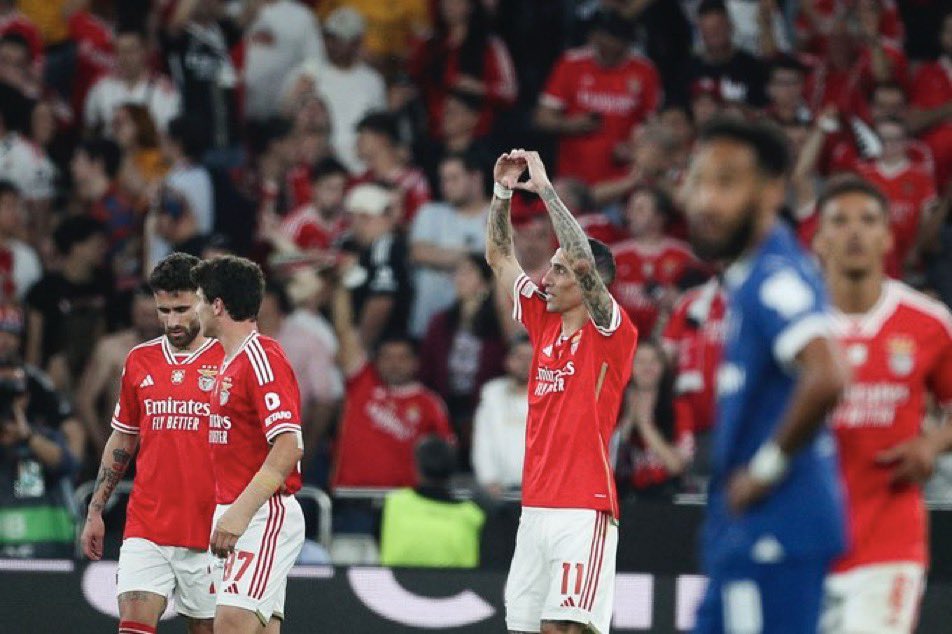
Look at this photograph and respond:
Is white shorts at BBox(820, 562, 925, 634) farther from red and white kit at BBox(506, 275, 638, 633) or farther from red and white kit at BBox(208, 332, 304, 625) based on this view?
red and white kit at BBox(208, 332, 304, 625)

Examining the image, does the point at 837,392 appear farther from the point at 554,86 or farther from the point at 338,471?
the point at 554,86

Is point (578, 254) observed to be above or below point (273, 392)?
above

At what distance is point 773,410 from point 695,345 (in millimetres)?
6921

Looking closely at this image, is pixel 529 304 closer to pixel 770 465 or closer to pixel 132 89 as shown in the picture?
pixel 770 465

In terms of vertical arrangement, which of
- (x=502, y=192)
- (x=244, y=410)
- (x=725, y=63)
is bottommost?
(x=244, y=410)

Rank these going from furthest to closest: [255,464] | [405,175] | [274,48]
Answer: [274,48] < [405,175] < [255,464]

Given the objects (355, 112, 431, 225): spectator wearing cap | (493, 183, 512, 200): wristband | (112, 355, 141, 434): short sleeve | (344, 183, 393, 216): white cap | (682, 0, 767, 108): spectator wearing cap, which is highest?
(682, 0, 767, 108): spectator wearing cap

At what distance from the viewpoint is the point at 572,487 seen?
795cm

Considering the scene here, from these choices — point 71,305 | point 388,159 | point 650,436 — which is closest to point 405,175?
point 388,159

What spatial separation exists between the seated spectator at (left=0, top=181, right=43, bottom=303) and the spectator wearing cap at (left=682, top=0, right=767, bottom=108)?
5.41 metres

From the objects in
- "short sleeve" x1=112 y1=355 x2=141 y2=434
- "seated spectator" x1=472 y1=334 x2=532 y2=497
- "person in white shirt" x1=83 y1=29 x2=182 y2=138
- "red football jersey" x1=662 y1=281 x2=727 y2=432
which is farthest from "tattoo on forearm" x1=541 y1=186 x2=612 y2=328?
"person in white shirt" x1=83 y1=29 x2=182 y2=138

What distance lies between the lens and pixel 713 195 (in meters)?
4.96

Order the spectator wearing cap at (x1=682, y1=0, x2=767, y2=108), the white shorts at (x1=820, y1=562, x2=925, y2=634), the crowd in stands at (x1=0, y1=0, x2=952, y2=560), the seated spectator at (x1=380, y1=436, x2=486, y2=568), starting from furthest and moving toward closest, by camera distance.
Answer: the spectator wearing cap at (x1=682, y1=0, x2=767, y2=108)
the crowd in stands at (x1=0, y1=0, x2=952, y2=560)
the seated spectator at (x1=380, y1=436, x2=486, y2=568)
the white shorts at (x1=820, y1=562, x2=925, y2=634)

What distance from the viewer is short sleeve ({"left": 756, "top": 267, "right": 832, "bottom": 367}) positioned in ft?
15.3
